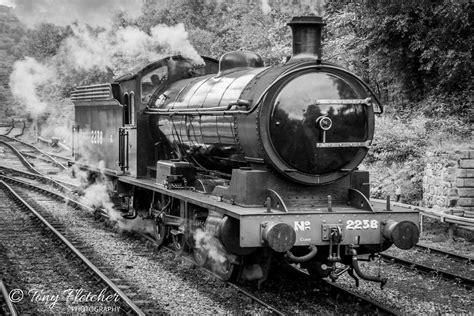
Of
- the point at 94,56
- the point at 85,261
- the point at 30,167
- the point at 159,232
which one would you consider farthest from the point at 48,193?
the point at 85,261

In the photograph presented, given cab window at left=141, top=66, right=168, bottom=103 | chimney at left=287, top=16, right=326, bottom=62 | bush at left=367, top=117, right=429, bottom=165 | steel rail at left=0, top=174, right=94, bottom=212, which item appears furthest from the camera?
steel rail at left=0, top=174, right=94, bottom=212

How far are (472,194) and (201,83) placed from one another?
18.4 feet

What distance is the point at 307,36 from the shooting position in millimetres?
7543

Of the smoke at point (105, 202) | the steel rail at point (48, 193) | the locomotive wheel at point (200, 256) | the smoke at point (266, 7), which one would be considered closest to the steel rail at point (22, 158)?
the steel rail at point (48, 193)

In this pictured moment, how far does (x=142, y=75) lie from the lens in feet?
35.6

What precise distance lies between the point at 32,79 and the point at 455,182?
2276cm

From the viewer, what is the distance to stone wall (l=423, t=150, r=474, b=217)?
11.6 metres

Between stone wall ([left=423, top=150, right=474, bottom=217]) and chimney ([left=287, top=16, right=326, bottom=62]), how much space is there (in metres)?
5.28

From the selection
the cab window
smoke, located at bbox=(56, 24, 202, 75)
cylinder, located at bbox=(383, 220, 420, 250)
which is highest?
smoke, located at bbox=(56, 24, 202, 75)

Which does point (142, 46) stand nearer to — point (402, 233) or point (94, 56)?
point (94, 56)

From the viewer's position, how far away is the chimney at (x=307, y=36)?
7509 mm

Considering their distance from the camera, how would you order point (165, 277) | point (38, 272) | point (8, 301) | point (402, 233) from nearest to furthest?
point (8, 301), point (402, 233), point (165, 277), point (38, 272)

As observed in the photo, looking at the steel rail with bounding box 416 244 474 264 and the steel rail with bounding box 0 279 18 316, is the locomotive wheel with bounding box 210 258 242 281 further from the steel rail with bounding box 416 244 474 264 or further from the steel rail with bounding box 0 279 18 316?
the steel rail with bounding box 416 244 474 264

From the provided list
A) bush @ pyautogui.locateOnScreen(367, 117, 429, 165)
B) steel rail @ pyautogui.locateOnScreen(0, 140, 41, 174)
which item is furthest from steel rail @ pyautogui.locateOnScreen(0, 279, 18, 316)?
steel rail @ pyautogui.locateOnScreen(0, 140, 41, 174)
